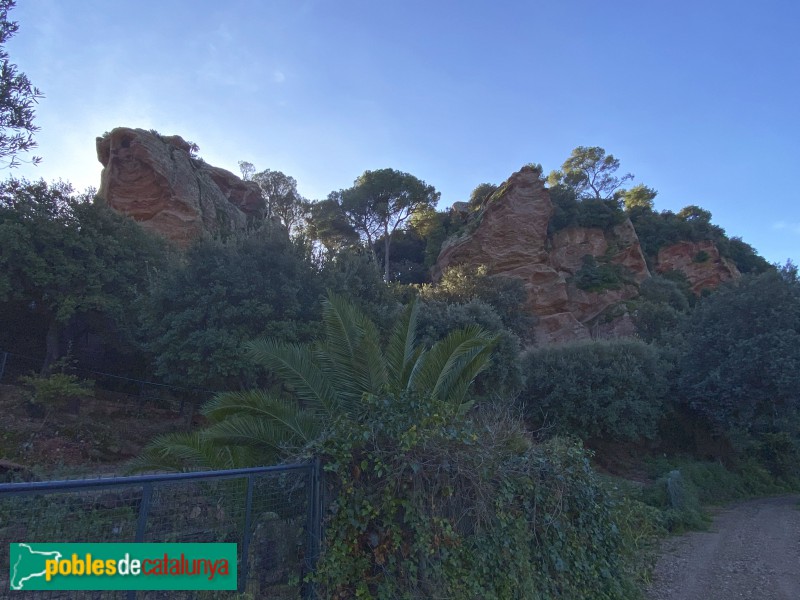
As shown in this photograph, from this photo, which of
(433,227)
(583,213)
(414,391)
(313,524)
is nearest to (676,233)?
(583,213)

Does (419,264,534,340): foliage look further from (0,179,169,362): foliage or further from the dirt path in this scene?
the dirt path

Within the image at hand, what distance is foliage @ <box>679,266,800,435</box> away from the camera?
55.5 feet

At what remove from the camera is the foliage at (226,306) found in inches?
515

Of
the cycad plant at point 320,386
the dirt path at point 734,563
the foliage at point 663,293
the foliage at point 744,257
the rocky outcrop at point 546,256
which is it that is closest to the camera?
the cycad plant at point 320,386

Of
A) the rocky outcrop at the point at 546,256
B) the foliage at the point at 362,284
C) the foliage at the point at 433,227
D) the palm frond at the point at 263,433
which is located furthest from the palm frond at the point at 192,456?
the foliage at the point at 433,227

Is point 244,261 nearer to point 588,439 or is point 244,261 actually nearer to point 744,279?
point 588,439

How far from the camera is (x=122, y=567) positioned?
3.68m

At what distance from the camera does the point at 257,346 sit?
7527mm

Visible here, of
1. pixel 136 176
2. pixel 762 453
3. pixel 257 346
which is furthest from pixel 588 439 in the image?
pixel 136 176

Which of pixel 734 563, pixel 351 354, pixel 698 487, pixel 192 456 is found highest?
pixel 351 354

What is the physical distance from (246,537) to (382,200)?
39.6 metres

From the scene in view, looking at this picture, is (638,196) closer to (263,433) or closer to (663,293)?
(663,293)

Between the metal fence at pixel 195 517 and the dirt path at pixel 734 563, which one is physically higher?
the metal fence at pixel 195 517

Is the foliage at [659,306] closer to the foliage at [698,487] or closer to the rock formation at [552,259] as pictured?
the rock formation at [552,259]
